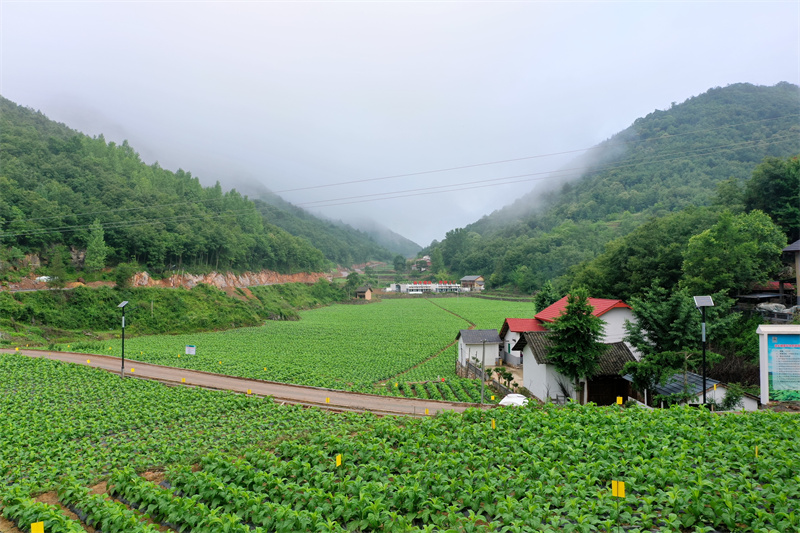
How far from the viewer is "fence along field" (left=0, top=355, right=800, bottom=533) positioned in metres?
5.74

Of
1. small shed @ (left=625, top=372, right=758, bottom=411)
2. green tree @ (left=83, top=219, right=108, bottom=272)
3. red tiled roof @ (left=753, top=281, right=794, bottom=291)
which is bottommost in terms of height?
small shed @ (left=625, top=372, right=758, bottom=411)

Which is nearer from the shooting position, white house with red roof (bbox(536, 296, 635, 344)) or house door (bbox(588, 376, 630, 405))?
house door (bbox(588, 376, 630, 405))

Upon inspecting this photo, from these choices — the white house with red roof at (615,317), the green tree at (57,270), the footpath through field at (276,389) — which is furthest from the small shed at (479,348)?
the green tree at (57,270)

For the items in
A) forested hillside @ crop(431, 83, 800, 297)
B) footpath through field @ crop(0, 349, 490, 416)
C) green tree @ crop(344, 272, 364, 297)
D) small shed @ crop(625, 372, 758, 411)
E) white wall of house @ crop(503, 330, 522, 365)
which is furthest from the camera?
green tree @ crop(344, 272, 364, 297)

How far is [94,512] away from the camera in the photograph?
23.1ft

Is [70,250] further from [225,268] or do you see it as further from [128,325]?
[225,268]

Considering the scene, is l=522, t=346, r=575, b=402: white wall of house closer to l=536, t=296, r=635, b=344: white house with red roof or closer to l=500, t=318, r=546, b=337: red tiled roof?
l=536, t=296, r=635, b=344: white house with red roof

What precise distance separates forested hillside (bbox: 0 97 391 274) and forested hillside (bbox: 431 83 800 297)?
198 ft

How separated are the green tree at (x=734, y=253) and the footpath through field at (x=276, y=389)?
47.0ft

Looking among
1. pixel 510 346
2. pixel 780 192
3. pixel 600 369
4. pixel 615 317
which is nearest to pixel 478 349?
pixel 510 346

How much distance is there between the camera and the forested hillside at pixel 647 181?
89250mm

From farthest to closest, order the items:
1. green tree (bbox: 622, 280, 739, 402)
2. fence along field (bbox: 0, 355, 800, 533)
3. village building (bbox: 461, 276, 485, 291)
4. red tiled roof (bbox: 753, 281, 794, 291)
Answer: village building (bbox: 461, 276, 485, 291) → red tiled roof (bbox: 753, 281, 794, 291) → green tree (bbox: 622, 280, 739, 402) → fence along field (bbox: 0, 355, 800, 533)

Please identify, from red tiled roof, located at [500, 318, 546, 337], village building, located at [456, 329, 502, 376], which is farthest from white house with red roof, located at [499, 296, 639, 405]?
village building, located at [456, 329, 502, 376]

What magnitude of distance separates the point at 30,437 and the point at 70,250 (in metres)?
43.6
